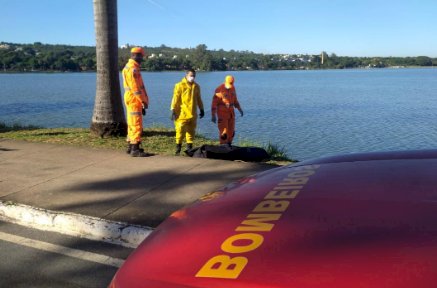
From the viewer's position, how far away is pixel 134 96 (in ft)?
24.3

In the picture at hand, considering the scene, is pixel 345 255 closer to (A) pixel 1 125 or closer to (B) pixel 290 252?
(B) pixel 290 252

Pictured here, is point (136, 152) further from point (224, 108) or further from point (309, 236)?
point (309, 236)

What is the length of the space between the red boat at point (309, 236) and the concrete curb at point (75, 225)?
1984 millimetres

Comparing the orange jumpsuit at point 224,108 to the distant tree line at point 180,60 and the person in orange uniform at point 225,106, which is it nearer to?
the person in orange uniform at point 225,106

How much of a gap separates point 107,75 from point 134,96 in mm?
2337

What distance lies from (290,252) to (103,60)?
842 cm

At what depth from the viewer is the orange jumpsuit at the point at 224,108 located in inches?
363

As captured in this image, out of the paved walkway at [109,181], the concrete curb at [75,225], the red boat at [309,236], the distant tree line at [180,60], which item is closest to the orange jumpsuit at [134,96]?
the paved walkway at [109,181]

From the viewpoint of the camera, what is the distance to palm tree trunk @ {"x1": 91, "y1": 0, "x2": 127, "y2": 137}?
363 inches

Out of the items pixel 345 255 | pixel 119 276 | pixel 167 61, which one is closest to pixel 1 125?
pixel 119 276

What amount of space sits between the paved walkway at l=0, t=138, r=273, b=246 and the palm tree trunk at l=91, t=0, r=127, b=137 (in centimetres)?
147

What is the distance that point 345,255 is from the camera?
1.57 m

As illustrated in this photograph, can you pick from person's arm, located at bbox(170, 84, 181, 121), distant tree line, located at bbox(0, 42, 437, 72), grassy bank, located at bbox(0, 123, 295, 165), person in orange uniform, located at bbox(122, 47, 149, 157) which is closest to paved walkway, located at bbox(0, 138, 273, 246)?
person in orange uniform, located at bbox(122, 47, 149, 157)

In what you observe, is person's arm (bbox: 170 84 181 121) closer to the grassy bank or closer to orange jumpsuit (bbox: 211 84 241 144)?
the grassy bank
